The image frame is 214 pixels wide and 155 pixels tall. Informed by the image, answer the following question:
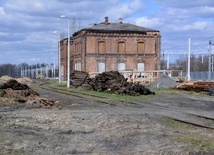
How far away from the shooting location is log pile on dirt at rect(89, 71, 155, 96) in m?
31.1

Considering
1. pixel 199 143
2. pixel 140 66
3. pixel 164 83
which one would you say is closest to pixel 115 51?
pixel 140 66

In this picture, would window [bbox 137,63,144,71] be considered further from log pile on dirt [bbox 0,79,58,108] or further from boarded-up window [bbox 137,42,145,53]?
log pile on dirt [bbox 0,79,58,108]

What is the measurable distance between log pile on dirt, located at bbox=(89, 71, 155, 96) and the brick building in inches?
1041

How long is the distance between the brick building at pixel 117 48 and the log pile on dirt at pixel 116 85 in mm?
26440

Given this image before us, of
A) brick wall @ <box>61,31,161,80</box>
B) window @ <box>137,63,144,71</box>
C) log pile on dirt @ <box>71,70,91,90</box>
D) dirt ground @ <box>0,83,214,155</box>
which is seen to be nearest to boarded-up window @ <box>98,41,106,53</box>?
brick wall @ <box>61,31,161,80</box>

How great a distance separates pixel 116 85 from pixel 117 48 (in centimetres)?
3537

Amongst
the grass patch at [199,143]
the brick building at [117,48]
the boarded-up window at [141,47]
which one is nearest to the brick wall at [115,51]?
the brick building at [117,48]

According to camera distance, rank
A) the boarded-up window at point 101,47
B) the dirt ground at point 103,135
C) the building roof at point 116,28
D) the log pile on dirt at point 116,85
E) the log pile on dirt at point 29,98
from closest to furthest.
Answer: the dirt ground at point 103,135, the log pile on dirt at point 29,98, the log pile on dirt at point 116,85, the building roof at point 116,28, the boarded-up window at point 101,47

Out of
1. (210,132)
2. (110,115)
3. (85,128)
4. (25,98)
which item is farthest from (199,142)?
(25,98)

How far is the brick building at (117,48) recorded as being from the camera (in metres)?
66.8

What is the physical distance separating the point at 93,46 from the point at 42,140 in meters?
56.8

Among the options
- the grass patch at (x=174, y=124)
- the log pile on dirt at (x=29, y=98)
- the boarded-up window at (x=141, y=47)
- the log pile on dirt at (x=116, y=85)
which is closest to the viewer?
the grass patch at (x=174, y=124)

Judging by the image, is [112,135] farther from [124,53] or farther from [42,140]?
[124,53]

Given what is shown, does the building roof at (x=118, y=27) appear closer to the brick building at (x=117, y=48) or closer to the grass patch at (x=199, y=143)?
the brick building at (x=117, y=48)
